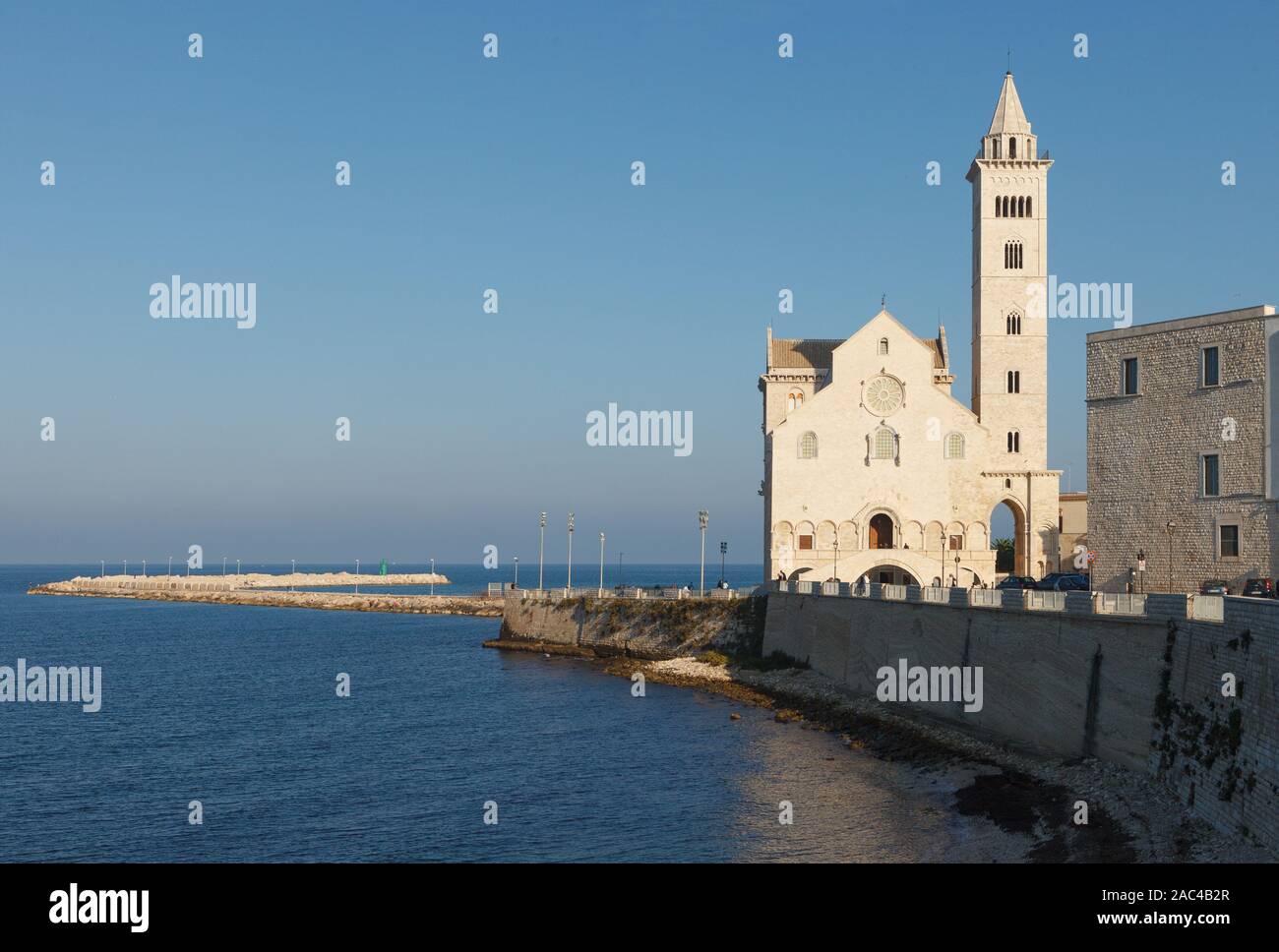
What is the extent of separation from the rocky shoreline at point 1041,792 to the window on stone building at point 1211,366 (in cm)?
1631

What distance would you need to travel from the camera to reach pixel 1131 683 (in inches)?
1236

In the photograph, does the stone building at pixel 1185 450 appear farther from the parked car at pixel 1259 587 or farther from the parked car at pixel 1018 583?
the parked car at pixel 1018 583

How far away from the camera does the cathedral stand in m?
74.8

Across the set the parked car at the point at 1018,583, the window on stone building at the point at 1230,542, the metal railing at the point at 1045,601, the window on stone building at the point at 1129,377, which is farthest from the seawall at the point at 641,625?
the metal railing at the point at 1045,601

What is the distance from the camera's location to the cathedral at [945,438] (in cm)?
7481

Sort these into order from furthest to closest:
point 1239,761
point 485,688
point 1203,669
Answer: point 485,688 < point 1203,669 < point 1239,761

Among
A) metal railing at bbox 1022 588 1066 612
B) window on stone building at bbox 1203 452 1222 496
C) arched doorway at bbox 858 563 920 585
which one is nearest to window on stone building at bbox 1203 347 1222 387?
window on stone building at bbox 1203 452 1222 496

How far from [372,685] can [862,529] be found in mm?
30935

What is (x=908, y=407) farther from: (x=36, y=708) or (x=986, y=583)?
(x=36, y=708)

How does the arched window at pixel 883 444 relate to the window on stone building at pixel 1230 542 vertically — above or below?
above

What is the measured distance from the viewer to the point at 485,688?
62812 mm

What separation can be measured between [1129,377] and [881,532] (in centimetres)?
3004

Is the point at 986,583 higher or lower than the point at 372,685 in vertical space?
higher
